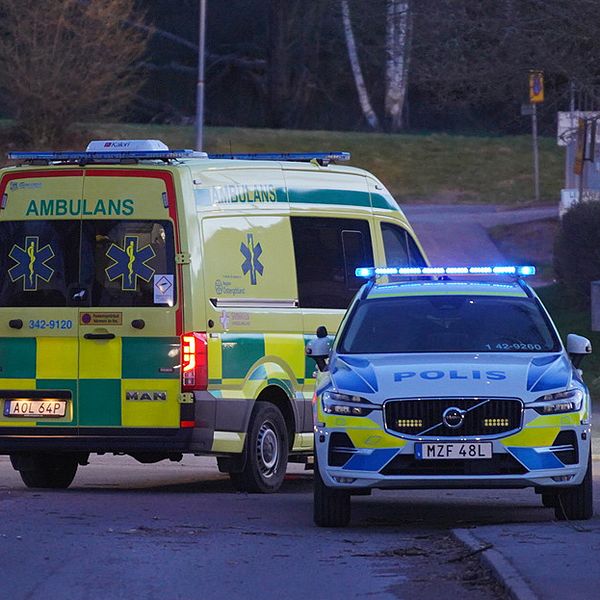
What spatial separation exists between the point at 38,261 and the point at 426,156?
4528 centimetres

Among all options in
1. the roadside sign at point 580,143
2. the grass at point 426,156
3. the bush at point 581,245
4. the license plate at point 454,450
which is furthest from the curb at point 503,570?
the grass at point 426,156

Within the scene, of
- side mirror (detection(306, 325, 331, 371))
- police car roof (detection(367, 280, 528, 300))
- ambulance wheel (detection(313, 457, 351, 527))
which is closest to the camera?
ambulance wheel (detection(313, 457, 351, 527))

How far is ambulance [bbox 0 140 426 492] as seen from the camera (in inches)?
487

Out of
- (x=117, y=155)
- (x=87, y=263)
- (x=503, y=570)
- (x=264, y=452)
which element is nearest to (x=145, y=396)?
(x=87, y=263)

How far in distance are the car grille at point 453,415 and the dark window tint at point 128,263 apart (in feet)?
8.28

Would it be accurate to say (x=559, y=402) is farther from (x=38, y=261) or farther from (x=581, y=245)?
(x=581, y=245)

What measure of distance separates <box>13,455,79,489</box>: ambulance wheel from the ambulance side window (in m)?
3.11

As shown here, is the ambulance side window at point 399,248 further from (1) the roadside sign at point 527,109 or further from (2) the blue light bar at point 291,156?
(1) the roadside sign at point 527,109

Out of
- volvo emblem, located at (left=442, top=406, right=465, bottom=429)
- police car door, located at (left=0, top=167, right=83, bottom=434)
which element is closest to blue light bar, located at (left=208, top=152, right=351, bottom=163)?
police car door, located at (left=0, top=167, right=83, bottom=434)

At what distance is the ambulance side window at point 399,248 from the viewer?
573 inches

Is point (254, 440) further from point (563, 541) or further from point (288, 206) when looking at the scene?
point (563, 541)

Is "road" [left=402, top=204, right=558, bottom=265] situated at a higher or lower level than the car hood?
higher

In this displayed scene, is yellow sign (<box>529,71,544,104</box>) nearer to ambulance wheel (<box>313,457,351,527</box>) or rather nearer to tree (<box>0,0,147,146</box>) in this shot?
ambulance wheel (<box>313,457,351,527</box>)

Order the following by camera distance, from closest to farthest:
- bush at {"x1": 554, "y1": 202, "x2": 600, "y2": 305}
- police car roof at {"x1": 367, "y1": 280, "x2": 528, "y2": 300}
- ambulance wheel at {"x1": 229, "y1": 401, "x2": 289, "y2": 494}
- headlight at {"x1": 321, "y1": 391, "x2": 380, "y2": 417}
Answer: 1. headlight at {"x1": 321, "y1": 391, "x2": 380, "y2": 417}
2. police car roof at {"x1": 367, "y1": 280, "x2": 528, "y2": 300}
3. ambulance wheel at {"x1": 229, "y1": 401, "x2": 289, "y2": 494}
4. bush at {"x1": 554, "y1": 202, "x2": 600, "y2": 305}
